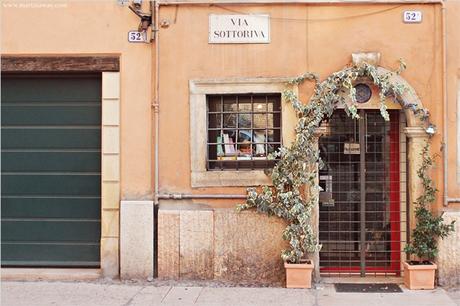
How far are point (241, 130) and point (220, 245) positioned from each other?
149cm

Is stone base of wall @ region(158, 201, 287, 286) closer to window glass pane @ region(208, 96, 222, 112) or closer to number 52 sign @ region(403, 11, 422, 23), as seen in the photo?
window glass pane @ region(208, 96, 222, 112)

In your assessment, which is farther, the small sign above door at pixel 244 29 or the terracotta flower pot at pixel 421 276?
the small sign above door at pixel 244 29

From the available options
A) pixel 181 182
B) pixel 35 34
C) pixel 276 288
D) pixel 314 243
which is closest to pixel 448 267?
pixel 314 243

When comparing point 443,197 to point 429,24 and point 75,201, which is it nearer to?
point 429,24

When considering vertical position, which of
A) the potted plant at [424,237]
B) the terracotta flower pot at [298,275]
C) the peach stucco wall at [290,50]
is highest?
the peach stucco wall at [290,50]

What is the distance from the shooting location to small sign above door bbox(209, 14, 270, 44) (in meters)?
7.09

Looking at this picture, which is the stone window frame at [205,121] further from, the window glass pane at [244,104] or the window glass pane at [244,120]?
the window glass pane at [244,120]

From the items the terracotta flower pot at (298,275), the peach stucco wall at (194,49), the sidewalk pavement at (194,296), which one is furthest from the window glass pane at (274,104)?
the sidewalk pavement at (194,296)

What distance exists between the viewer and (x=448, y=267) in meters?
6.83

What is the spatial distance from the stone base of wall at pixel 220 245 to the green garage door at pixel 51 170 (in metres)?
1.10

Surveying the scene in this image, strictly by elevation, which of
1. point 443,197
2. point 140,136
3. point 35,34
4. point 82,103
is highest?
point 35,34

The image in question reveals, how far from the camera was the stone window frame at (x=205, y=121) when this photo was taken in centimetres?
705

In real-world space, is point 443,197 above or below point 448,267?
above

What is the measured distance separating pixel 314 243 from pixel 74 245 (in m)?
3.20
